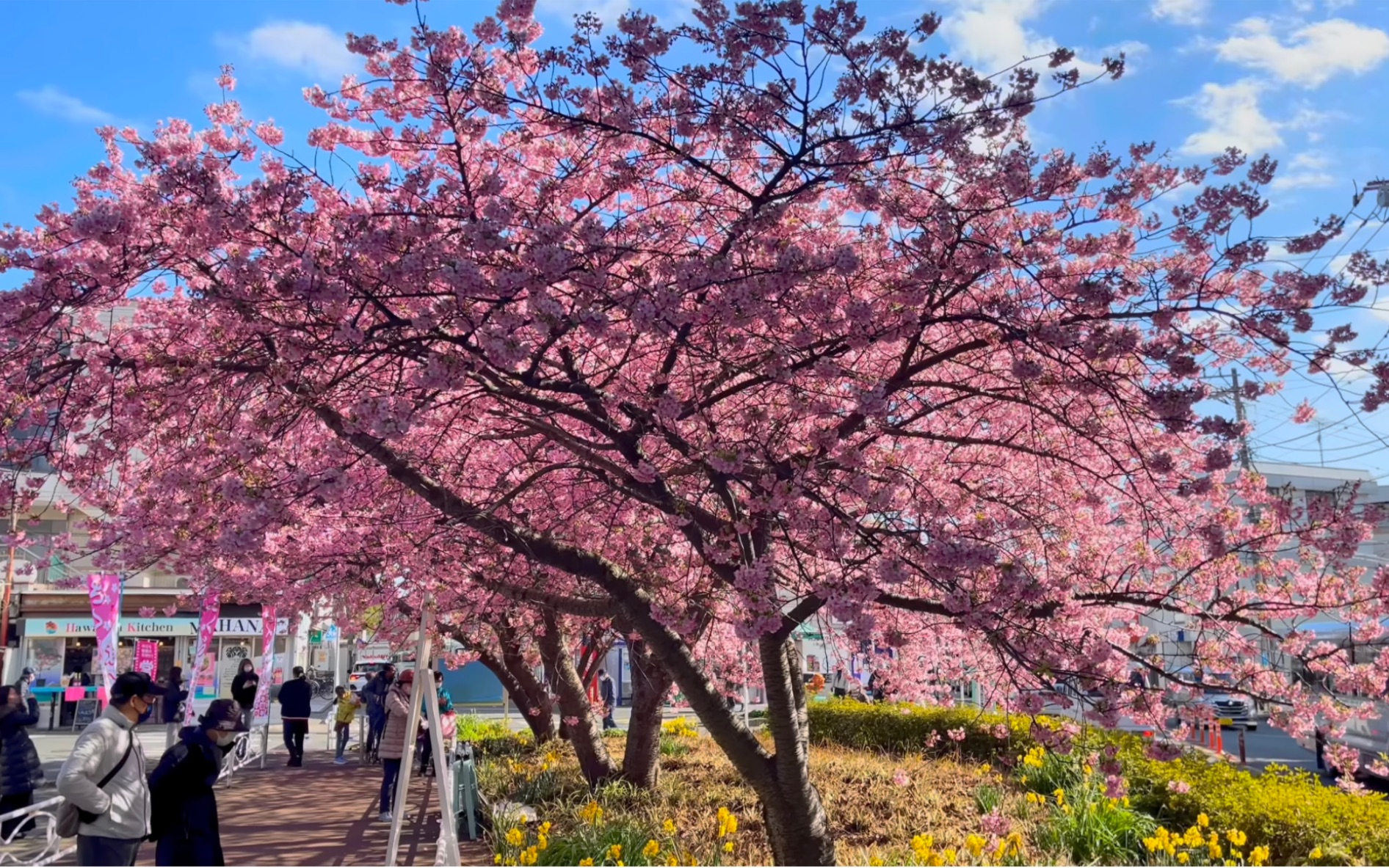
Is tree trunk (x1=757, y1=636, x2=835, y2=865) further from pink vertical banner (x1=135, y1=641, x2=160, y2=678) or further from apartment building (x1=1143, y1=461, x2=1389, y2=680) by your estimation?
pink vertical banner (x1=135, y1=641, x2=160, y2=678)

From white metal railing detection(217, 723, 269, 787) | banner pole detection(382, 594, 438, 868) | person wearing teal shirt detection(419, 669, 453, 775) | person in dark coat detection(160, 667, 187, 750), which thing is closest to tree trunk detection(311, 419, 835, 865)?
banner pole detection(382, 594, 438, 868)

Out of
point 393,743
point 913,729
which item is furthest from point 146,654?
point 913,729

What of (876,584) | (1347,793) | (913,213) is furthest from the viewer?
(1347,793)

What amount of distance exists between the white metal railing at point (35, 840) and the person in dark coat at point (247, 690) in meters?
6.26

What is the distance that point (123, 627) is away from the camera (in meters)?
27.5

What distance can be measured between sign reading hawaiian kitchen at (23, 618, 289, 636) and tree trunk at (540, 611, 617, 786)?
17218 millimetres

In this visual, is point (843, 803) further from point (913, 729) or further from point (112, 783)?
point (112, 783)

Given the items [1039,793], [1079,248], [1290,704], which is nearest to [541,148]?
[1079,248]

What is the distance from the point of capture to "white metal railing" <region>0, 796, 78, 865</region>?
6395 millimetres

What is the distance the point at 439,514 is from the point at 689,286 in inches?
117

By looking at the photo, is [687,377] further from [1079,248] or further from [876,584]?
[1079,248]

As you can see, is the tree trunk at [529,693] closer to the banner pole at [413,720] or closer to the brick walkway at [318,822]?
the brick walkway at [318,822]

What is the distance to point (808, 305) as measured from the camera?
4820 millimetres

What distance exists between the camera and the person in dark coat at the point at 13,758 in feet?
26.7
